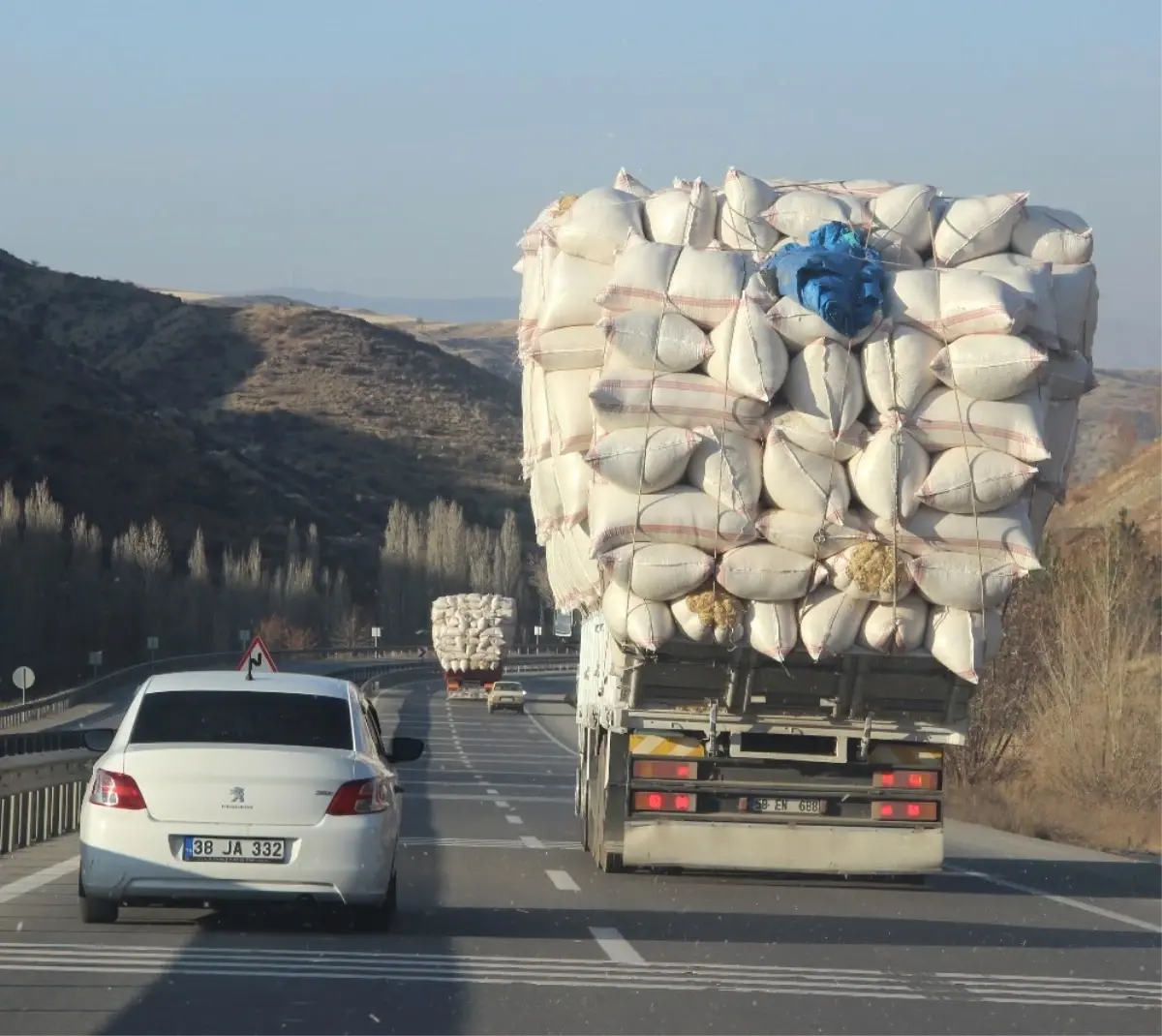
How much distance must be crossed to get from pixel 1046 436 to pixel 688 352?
2.93 m

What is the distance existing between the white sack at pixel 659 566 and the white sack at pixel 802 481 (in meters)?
0.70

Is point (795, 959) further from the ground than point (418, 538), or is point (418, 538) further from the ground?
point (418, 538)

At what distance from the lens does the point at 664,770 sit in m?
16.3

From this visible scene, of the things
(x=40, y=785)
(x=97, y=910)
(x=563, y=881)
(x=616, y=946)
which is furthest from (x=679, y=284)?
(x=40, y=785)

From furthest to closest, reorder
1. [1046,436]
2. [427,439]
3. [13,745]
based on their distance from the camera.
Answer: [427,439], [13,745], [1046,436]

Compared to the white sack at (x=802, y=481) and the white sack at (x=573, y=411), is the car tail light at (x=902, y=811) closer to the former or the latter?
the white sack at (x=802, y=481)

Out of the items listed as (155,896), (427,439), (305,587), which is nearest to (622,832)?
(155,896)

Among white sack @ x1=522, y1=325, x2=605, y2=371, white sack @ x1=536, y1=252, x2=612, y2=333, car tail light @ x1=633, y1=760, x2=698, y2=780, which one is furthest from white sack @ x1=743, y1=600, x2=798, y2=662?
white sack @ x1=536, y1=252, x2=612, y2=333

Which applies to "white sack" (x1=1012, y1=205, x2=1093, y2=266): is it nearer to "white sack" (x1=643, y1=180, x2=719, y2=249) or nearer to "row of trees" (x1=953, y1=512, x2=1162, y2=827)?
"white sack" (x1=643, y1=180, x2=719, y2=249)

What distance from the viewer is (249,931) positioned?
40.7 feet

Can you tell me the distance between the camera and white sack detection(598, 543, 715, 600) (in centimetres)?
1484

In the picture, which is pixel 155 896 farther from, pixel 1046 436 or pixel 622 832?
pixel 1046 436

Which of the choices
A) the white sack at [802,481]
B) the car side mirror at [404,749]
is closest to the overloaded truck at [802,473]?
the white sack at [802,481]

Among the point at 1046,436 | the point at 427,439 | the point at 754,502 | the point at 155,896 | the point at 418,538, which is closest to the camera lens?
the point at 155,896
